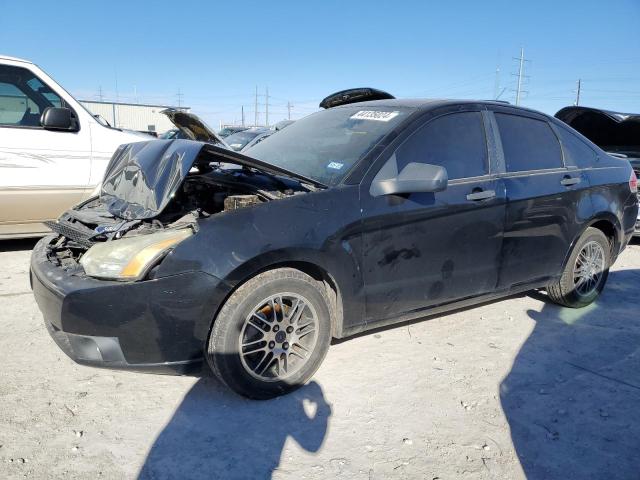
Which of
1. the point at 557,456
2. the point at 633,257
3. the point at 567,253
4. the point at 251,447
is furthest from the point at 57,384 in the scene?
the point at 633,257

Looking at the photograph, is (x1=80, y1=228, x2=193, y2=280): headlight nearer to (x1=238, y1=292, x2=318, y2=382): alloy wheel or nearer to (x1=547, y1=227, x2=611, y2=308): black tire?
(x1=238, y1=292, x2=318, y2=382): alloy wheel

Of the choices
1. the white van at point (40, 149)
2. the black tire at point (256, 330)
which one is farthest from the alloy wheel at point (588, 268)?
the white van at point (40, 149)

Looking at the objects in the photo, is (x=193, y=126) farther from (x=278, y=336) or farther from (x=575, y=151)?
(x=575, y=151)

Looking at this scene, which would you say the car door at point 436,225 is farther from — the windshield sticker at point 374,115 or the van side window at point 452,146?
the windshield sticker at point 374,115

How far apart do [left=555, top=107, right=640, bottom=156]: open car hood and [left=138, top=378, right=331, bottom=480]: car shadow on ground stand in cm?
539

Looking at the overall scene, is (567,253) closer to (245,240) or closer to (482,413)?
(482,413)

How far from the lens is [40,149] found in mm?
5008

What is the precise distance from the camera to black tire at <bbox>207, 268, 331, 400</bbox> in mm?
2510

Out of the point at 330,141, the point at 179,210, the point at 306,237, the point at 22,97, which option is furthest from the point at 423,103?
the point at 22,97

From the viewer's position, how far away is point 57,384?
2.78 metres

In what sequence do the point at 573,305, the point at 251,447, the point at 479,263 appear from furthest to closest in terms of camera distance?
the point at 573,305, the point at 479,263, the point at 251,447

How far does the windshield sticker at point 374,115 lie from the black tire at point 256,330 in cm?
123

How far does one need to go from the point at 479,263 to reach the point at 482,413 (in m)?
1.06

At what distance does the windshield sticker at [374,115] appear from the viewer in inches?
129
